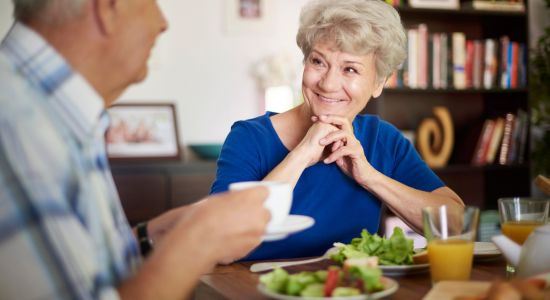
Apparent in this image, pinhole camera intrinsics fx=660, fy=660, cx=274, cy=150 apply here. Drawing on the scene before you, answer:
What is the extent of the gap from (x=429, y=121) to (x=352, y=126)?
1.87 m

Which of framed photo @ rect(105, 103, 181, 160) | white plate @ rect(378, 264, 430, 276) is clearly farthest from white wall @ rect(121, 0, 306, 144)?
white plate @ rect(378, 264, 430, 276)

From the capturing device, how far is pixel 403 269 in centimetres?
130

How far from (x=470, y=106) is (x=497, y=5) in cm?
64

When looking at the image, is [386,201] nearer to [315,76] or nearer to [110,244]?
[315,76]

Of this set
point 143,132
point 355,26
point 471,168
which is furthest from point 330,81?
point 471,168

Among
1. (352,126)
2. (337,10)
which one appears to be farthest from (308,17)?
(352,126)

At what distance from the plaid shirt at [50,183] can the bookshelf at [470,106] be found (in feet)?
9.99

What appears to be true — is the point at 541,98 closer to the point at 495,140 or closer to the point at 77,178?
the point at 495,140

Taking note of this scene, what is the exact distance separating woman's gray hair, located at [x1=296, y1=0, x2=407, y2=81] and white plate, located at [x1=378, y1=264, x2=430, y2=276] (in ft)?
2.47

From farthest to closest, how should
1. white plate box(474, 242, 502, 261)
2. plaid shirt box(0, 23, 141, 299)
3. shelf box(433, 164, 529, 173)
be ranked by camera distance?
shelf box(433, 164, 529, 173) → white plate box(474, 242, 502, 261) → plaid shirt box(0, 23, 141, 299)

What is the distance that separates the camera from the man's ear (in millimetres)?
859

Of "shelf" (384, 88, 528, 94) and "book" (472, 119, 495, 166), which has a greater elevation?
"shelf" (384, 88, 528, 94)

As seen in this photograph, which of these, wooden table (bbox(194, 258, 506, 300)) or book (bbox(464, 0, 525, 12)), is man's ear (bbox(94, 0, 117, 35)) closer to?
wooden table (bbox(194, 258, 506, 300))

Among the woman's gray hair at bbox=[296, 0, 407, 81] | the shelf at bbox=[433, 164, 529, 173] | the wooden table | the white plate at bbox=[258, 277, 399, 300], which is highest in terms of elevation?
the woman's gray hair at bbox=[296, 0, 407, 81]
